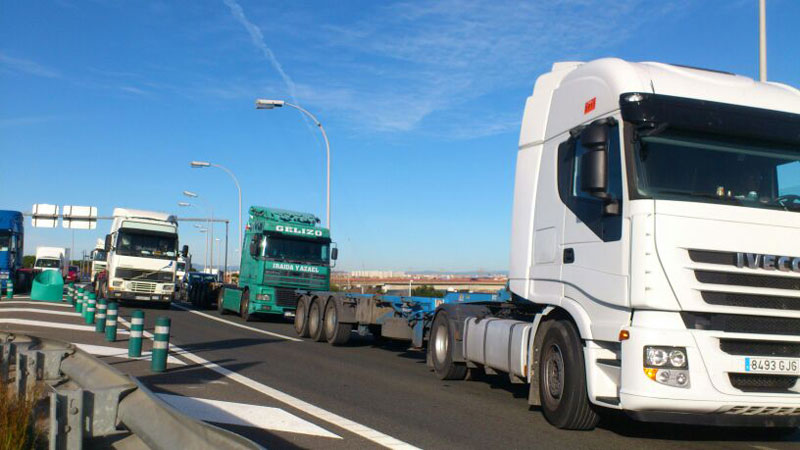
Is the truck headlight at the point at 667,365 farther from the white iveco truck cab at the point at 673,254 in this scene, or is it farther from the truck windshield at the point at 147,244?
the truck windshield at the point at 147,244

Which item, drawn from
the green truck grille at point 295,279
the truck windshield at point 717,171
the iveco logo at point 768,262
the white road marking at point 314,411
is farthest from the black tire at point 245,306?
the iveco logo at point 768,262

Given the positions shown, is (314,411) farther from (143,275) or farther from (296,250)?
(143,275)

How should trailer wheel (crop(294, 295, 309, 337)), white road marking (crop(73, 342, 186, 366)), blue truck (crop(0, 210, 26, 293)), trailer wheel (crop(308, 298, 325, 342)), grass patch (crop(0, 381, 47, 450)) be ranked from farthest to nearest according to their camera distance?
blue truck (crop(0, 210, 26, 293)) → trailer wheel (crop(294, 295, 309, 337)) → trailer wheel (crop(308, 298, 325, 342)) → white road marking (crop(73, 342, 186, 366)) → grass patch (crop(0, 381, 47, 450))

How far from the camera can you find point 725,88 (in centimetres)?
703

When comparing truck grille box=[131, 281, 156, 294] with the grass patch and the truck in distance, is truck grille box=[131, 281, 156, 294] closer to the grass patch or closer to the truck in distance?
the grass patch

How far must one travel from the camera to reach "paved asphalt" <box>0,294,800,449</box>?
22.8ft

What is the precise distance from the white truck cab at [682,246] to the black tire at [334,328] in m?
9.07

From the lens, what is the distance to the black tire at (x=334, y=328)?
645 inches

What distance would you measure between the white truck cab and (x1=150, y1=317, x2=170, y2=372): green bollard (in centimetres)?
576

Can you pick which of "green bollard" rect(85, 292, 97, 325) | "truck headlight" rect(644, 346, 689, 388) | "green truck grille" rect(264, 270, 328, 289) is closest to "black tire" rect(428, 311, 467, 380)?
"truck headlight" rect(644, 346, 689, 388)

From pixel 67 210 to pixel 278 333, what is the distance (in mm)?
22387

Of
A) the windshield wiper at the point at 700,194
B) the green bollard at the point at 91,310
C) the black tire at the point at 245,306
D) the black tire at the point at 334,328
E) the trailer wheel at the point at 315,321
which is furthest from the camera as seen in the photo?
the black tire at the point at 245,306

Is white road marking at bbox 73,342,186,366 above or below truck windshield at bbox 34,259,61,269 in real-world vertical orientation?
below

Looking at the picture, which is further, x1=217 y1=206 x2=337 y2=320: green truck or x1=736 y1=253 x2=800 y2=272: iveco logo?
x1=217 y1=206 x2=337 y2=320: green truck
